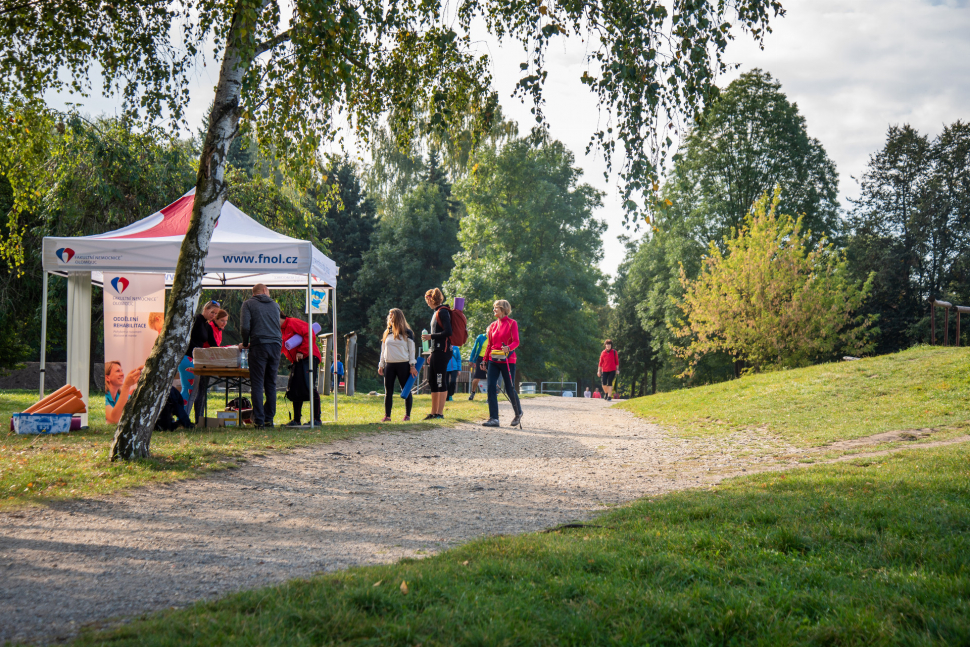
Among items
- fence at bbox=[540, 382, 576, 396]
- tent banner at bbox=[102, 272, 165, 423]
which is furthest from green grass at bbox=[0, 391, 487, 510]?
fence at bbox=[540, 382, 576, 396]

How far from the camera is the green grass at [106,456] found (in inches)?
244

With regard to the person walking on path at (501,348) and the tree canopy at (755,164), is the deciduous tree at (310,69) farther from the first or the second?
the tree canopy at (755,164)

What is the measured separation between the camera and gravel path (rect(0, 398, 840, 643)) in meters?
3.68

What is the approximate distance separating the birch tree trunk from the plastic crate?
300 centimetres

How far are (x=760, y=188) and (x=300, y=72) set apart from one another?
35.9m

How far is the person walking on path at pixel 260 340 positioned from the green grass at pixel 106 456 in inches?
24.4

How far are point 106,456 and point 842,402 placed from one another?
12.2 m

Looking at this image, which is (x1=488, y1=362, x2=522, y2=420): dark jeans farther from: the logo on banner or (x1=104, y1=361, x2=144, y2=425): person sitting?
the logo on banner

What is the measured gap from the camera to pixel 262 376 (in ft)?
34.1

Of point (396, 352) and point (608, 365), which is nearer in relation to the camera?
point (396, 352)

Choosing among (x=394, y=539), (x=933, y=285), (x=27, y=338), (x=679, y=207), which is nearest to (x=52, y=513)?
(x=394, y=539)

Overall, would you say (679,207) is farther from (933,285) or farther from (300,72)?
(300,72)

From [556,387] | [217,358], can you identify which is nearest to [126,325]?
[217,358]

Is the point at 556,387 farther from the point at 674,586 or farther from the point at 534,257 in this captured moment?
the point at 674,586
